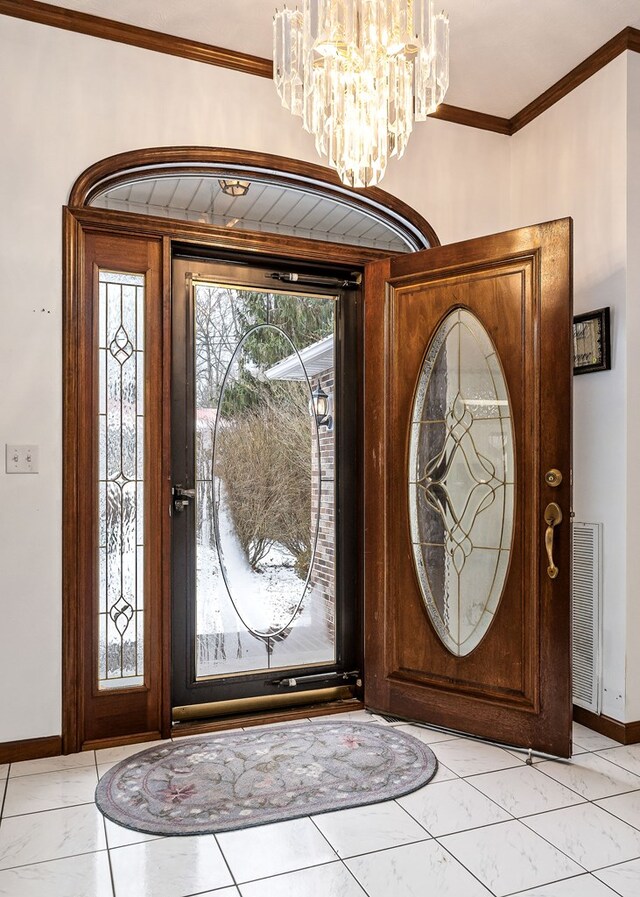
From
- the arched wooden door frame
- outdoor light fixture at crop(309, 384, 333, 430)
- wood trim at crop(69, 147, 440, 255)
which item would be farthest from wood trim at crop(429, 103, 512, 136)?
outdoor light fixture at crop(309, 384, 333, 430)

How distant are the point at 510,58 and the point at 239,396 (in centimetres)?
200

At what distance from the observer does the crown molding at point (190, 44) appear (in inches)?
110

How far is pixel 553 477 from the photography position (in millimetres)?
2770

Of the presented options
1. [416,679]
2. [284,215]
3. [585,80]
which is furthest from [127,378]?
[585,80]

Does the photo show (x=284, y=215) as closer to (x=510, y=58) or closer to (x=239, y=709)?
(x=510, y=58)

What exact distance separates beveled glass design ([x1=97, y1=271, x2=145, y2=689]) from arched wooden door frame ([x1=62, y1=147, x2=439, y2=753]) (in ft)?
0.21

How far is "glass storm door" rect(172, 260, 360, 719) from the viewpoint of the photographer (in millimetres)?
3162

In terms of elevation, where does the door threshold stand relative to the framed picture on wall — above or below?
below

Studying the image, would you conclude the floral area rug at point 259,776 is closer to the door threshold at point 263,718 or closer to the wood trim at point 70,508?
the door threshold at point 263,718

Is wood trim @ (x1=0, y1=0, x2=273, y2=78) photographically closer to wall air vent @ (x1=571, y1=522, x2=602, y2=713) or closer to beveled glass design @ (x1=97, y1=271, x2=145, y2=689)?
beveled glass design @ (x1=97, y1=271, x2=145, y2=689)

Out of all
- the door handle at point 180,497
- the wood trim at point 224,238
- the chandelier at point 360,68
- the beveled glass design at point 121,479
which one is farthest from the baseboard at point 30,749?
the chandelier at point 360,68

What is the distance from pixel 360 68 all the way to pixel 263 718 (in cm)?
269

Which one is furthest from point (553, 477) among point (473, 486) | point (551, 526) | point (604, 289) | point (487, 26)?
point (487, 26)

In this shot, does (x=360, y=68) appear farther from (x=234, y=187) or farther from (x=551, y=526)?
(x=551, y=526)
